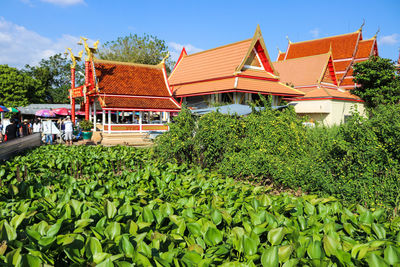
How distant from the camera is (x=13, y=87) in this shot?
1693 inches

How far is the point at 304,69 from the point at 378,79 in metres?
5.80

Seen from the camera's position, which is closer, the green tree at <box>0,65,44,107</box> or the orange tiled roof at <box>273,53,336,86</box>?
the orange tiled roof at <box>273,53,336,86</box>

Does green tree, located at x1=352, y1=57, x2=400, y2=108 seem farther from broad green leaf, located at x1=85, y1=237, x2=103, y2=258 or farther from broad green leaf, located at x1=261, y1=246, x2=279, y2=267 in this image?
broad green leaf, located at x1=85, y1=237, x2=103, y2=258

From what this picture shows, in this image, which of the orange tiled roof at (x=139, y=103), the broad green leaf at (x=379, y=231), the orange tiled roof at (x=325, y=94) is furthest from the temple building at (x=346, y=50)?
the broad green leaf at (x=379, y=231)

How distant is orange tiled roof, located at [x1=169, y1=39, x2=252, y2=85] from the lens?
1958 cm

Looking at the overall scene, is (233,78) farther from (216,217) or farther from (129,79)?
(216,217)

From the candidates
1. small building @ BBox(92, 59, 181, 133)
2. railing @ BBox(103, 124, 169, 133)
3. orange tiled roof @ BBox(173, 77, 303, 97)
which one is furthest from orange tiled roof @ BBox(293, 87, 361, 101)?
railing @ BBox(103, 124, 169, 133)

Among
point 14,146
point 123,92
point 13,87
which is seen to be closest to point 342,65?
point 123,92

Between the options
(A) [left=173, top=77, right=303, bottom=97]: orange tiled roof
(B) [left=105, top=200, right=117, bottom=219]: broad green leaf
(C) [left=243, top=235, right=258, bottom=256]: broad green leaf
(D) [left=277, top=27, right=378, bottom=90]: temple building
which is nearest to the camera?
(C) [left=243, top=235, right=258, bottom=256]: broad green leaf

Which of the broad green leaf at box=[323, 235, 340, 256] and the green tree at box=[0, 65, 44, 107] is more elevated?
the green tree at box=[0, 65, 44, 107]

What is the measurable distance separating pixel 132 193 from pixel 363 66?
25300 millimetres

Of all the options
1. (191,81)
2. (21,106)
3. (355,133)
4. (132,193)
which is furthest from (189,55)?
(21,106)

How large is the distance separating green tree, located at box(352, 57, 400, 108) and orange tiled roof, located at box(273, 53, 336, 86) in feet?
9.30

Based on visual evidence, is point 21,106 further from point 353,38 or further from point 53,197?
point 53,197
